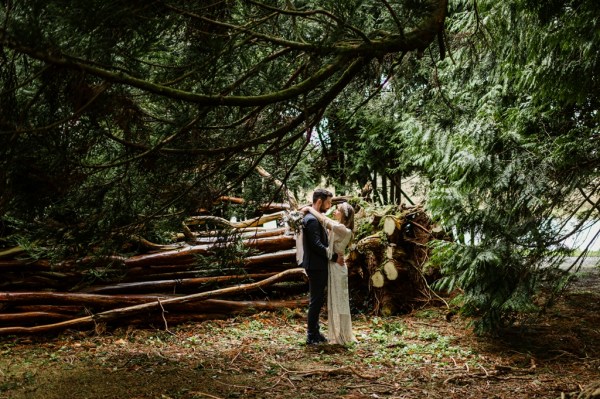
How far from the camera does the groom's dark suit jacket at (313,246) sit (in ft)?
23.0

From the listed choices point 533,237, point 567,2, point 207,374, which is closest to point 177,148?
point 207,374

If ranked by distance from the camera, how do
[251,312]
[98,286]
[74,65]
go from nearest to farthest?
[74,65], [98,286], [251,312]

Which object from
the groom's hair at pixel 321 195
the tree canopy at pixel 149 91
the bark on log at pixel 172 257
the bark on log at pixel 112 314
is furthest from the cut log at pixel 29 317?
the groom's hair at pixel 321 195

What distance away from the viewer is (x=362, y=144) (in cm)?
1108

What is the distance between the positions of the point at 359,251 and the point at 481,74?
3473 mm

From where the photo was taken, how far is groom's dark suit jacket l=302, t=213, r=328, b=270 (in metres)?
7.00

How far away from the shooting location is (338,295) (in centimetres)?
710

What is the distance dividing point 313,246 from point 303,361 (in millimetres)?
1515

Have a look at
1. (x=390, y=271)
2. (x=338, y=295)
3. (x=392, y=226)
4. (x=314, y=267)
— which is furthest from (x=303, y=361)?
(x=392, y=226)

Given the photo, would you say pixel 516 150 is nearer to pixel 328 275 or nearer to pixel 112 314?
pixel 328 275

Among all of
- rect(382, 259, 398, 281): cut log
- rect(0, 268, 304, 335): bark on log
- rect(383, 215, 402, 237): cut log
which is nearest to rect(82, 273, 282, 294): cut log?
rect(0, 268, 304, 335): bark on log

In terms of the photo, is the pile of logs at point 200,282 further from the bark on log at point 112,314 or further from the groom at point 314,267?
the groom at point 314,267

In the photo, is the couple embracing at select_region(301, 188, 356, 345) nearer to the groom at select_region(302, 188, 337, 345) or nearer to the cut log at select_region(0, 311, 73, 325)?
the groom at select_region(302, 188, 337, 345)

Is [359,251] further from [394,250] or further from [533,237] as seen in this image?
[533,237]
